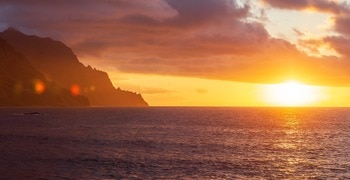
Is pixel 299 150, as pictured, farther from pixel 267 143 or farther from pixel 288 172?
pixel 288 172

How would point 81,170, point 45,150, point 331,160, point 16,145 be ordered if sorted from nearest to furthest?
point 81,170, point 331,160, point 45,150, point 16,145

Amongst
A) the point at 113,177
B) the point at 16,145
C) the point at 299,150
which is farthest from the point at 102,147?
the point at 299,150

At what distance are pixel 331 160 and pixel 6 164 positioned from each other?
6713 cm

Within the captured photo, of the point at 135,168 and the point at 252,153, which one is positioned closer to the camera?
the point at 135,168

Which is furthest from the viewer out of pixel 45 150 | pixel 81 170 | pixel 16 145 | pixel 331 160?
pixel 16 145

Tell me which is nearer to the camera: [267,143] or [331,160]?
[331,160]

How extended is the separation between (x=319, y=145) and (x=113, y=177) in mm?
76068

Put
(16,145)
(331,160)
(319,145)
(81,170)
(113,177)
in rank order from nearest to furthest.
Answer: (113,177)
(81,170)
(331,160)
(16,145)
(319,145)

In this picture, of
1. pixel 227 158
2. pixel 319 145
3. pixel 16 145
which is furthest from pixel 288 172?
pixel 16 145

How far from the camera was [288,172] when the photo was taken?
7794 centimetres

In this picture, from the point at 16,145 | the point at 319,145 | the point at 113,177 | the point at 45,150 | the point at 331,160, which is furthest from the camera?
the point at 319,145

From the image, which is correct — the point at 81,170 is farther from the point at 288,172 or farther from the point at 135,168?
the point at 288,172

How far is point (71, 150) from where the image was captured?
103562mm

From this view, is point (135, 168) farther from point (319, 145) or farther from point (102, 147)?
point (319, 145)
